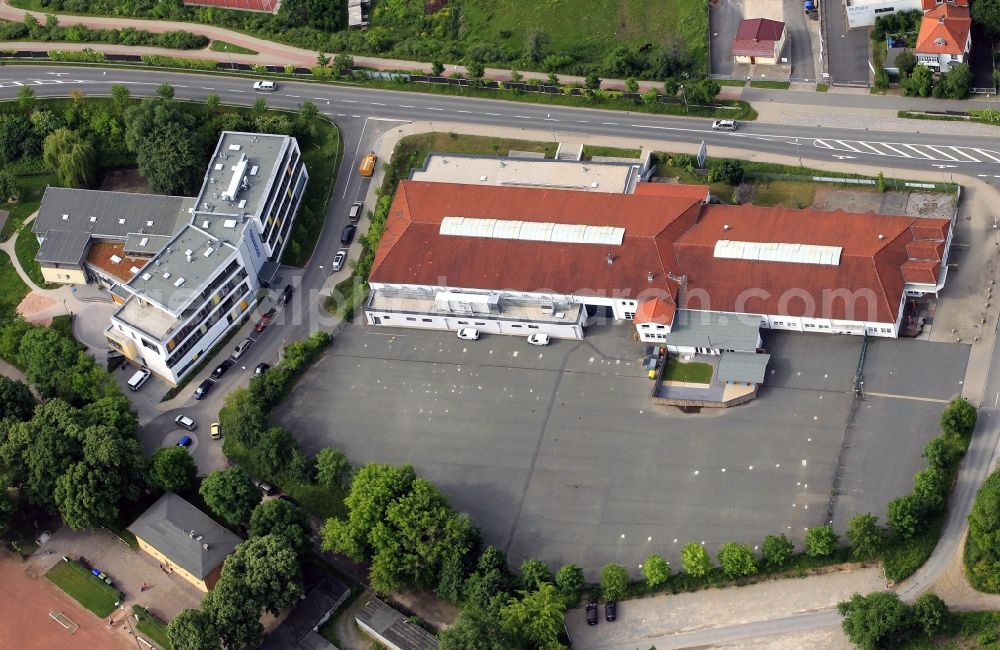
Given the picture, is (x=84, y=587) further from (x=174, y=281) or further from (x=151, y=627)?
(x=174, y=281)

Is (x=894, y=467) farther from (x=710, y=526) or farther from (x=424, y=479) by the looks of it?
(x=424, y=479)

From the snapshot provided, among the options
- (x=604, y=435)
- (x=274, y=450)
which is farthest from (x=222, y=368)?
(x=604, y=435)

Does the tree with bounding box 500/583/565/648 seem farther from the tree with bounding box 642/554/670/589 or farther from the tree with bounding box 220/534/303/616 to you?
the tree with bounding box 220/534/303/616

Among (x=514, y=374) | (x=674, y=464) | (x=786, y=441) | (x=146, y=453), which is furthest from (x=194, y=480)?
(x=786, y=441)

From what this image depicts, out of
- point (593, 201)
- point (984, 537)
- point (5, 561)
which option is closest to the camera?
point (984, 537)

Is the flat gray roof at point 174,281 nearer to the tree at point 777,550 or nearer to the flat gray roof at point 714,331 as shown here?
the flat gray roof at point 714,331

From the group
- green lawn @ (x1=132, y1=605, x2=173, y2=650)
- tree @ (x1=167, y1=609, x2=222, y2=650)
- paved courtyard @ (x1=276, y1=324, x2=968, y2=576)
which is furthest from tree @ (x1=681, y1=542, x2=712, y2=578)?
green lawn @ (x1=132, y1=605, x2=173, y2=650)
